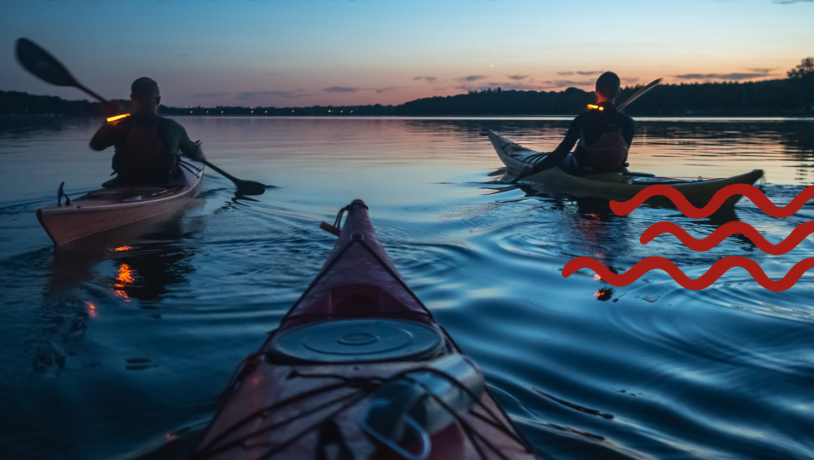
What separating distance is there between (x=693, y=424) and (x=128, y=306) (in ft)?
12.3

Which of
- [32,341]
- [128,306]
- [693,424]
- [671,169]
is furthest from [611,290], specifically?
[671,169]

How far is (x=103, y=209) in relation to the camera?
561cm

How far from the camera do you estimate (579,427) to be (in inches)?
89.0

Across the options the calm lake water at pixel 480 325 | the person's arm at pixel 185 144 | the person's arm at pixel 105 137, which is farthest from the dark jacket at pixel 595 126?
the person's arm at pixel 105 137

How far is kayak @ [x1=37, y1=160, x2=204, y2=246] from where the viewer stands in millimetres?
5125

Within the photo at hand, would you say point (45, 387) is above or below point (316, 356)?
below

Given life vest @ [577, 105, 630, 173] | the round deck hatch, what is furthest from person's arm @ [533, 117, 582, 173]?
the round deck hatch

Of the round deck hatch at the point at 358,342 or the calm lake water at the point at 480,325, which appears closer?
the round deck hatch at the point at 358,342

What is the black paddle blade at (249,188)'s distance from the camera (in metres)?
9.38

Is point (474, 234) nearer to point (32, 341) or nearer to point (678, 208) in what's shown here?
point (678, 208)

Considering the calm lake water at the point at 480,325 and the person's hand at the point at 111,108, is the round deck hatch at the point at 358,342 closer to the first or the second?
the calm lake water at the point at 480,325
